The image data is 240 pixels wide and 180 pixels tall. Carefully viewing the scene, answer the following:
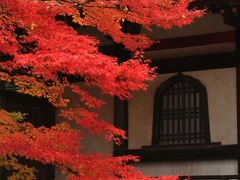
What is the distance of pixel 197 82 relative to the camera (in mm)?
16844

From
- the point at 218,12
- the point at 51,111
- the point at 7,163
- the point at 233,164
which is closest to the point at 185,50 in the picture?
the point at 218,12

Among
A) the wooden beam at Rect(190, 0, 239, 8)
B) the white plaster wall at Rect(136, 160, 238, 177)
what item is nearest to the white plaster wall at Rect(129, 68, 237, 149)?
the white plaster wall at Rect(136, 160, 238, 177)

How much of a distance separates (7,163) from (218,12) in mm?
6405

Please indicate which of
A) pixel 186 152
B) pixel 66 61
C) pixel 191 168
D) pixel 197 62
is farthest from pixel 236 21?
pixel 66 61

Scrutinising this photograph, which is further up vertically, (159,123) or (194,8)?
(194,8)

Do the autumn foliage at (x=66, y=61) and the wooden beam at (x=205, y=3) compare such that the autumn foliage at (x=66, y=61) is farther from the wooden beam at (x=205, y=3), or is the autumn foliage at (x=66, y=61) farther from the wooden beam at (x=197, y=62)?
the wooden beam at (x=197, y=62)

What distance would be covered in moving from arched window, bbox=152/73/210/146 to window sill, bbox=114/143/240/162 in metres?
0.24

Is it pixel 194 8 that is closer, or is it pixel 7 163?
pixel 7 163

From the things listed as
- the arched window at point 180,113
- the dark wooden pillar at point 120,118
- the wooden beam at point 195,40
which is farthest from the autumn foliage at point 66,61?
the arched window at point 180,113

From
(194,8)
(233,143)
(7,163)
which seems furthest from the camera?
(233,143)

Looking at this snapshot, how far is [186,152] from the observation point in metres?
16.5

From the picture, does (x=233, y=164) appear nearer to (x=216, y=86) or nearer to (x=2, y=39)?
(x=216, y=86)

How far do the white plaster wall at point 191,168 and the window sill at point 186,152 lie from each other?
14 cm

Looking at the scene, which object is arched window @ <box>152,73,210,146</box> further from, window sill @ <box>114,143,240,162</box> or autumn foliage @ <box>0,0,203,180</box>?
autumn foliage @ <box>0,0,203,180</box>
